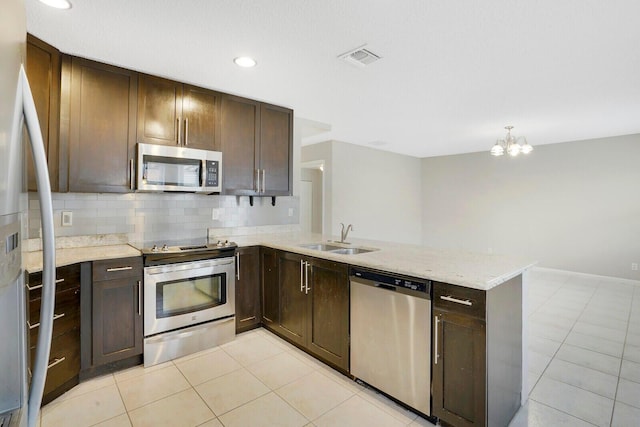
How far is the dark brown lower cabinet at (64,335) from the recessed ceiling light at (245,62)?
6.18 feet

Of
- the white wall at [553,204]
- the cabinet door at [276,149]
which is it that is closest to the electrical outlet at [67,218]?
the cabinet door at [276,149]

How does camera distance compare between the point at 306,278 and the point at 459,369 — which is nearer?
the point at 459,369

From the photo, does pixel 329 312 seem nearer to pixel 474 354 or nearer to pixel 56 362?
pixel 474 354

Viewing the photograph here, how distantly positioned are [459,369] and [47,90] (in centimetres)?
323

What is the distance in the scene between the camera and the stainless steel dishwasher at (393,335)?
1.83 metres

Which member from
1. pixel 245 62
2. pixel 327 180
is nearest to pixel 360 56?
pixel 245 62

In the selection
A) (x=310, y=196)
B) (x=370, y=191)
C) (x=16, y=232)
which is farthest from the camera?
(x=310, y=196)

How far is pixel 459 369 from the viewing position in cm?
168

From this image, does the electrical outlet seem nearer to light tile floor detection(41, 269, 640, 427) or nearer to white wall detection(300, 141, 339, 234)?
light tile floor detection(41, 269, 640, 427)

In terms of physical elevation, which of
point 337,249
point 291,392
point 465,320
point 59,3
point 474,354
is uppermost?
point 59,3

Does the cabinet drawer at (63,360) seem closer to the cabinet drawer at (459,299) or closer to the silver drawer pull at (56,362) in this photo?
the silver drawer pull at (56,362)

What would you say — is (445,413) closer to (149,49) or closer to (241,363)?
(241,363)

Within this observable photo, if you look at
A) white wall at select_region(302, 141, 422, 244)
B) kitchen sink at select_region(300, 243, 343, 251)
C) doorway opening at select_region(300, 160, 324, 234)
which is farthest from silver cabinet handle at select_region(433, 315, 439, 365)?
doorway opening at select_region(300, 160, 324, 234)

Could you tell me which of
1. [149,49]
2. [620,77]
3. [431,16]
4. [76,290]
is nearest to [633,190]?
[620,77]
